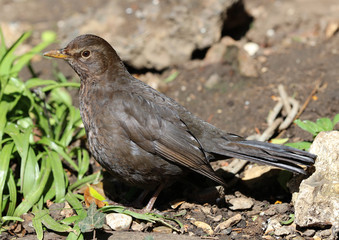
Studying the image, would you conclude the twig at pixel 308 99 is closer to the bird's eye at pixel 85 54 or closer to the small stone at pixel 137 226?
the small stone at pixel 137 226

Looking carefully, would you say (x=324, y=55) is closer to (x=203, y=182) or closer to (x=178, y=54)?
(x=178, y=54)

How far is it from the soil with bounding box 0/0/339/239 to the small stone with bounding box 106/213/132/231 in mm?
101

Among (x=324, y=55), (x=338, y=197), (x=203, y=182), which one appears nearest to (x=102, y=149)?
(x=203, y=182)

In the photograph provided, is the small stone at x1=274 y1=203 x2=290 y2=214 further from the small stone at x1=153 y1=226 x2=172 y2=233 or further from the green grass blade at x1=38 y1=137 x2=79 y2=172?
the green grass blade at x1=38 y1=137 x2=79 y2=172

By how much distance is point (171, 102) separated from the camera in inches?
191

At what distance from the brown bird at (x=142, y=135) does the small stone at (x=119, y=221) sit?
38 centimetres

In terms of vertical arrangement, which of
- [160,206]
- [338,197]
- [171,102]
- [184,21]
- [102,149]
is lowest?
[160,206]

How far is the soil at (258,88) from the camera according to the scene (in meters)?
4.57

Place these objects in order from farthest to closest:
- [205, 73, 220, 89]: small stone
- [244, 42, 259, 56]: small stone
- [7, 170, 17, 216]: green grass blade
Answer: [244, 42, 259, 56]: small stone
[205, 73, 220, 89]: small stone
[7, 170, 17, 216]: green grass blade

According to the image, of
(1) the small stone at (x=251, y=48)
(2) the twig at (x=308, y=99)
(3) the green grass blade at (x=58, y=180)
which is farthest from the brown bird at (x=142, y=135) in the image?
(1) the small stone at (x=251, y=48)

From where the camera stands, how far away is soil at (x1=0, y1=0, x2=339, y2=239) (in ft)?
15.0

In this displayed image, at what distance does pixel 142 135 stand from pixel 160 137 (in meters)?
0.17

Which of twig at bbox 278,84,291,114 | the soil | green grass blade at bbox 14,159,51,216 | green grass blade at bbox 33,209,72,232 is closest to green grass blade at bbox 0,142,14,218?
green grass blade at bbox 14,159,51,216

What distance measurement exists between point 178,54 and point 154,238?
3.41 m
